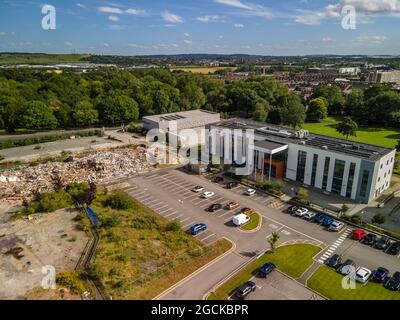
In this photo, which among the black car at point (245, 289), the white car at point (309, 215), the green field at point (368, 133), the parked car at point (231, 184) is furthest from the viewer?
the green field at point (368, 133)

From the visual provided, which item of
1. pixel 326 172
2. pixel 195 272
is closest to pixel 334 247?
pixel 326 172

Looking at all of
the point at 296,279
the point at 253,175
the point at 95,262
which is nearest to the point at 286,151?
the point at 253,175

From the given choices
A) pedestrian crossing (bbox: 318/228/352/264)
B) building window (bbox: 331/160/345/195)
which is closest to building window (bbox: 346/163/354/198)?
building window (bbox: 331/160/345/195)

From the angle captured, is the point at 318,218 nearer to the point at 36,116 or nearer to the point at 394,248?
the point at 394,248

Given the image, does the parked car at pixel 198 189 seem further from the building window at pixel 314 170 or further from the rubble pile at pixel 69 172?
the building window at pixel 314 170

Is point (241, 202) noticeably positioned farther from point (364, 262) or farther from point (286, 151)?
point (364, 262)

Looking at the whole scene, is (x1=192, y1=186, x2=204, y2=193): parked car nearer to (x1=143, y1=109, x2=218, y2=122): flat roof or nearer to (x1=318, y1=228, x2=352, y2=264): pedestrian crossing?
(x1=318, y1=228, x2=352, y2=264): pedestrian crossing

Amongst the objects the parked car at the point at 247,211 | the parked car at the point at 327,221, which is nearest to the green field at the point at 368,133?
the parked car at the point at 327,221
